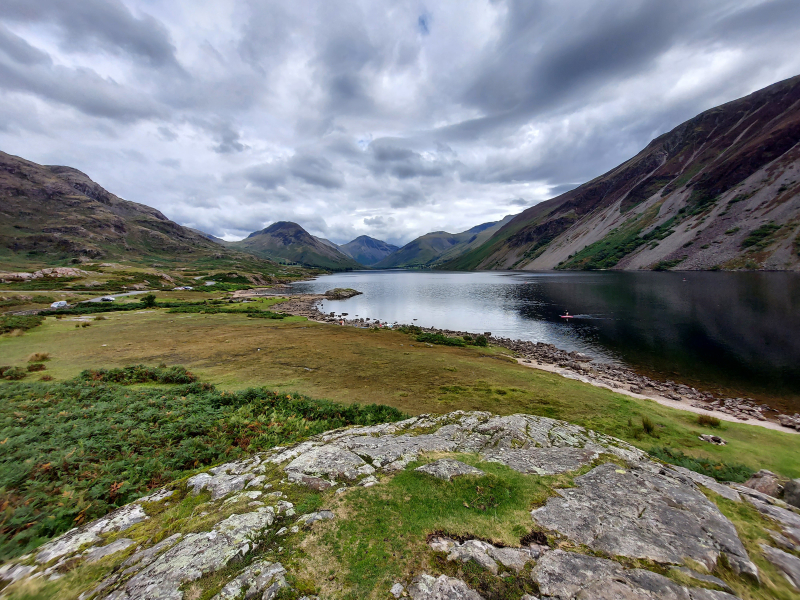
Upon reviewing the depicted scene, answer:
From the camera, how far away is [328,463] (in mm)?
8383

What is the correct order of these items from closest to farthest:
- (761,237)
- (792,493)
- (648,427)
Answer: (792,493)
(648,427)
(761,237)

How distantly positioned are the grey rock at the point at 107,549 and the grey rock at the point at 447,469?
20.0 ft

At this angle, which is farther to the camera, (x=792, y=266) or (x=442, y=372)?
(x=792, y=266)

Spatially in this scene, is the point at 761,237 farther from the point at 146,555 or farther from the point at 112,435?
the point at 112,435

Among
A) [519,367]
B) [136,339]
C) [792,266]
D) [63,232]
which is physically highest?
[63,232]

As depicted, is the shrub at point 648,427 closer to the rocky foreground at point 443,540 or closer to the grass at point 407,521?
the rocky foreground at point 443,540

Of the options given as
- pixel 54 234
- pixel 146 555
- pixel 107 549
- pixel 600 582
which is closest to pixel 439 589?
pixel 600 582

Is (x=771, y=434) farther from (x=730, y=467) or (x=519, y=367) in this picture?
(x=519, y=367)

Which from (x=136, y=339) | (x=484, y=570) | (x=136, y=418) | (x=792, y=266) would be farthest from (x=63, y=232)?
(x=792, y=266)

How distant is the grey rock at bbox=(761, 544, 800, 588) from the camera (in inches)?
191

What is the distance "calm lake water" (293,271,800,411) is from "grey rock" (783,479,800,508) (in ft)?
72.7

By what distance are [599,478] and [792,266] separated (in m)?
153

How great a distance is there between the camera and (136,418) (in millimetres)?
11641

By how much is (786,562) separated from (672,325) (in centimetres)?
5153
